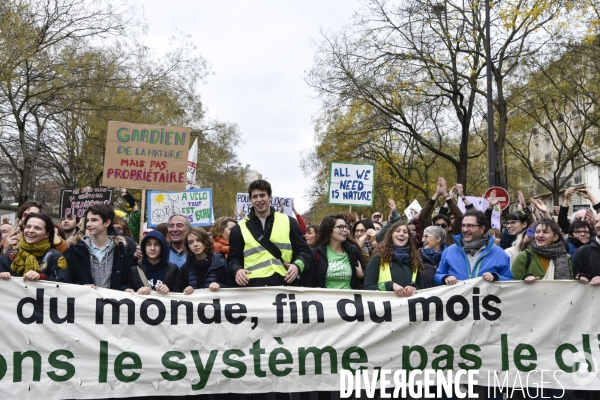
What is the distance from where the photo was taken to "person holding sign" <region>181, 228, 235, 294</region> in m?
5.64

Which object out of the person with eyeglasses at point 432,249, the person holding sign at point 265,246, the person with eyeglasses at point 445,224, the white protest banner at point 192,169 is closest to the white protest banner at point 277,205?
the white protest banner at point 192,169

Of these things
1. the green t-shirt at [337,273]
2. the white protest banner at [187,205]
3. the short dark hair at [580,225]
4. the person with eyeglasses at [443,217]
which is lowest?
the green t-shirt at [337,273]

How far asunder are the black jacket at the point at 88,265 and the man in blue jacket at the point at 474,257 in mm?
2646

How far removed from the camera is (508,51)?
805 inches

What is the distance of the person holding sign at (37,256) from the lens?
17.2 ft

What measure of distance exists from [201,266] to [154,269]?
16.5 inches

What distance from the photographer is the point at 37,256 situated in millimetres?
5363

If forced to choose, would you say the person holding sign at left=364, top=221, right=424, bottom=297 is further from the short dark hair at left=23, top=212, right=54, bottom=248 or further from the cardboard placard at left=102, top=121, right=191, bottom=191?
the cardboard placard at left=102, top=121, right=191, bottom=191

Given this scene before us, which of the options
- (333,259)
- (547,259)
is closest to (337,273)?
(333,259)

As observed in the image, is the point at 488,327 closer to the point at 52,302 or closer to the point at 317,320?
the point at 317,320

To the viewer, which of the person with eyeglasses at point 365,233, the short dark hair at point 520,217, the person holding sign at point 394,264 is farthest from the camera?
the short dark hair at point 520,217

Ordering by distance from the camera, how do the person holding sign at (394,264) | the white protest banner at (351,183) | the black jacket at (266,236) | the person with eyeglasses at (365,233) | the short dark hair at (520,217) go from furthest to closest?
the white protest banner at (351,183)
the short dark hair at (520,217)
the person with eyeglasses at (365,233)
the person holding sign at (394,264)
the black jacket at (266,236)

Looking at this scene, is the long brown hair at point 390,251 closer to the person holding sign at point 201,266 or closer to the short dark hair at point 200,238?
the person holding sign at point 201,266

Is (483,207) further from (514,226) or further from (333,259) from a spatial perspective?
(333,259)
